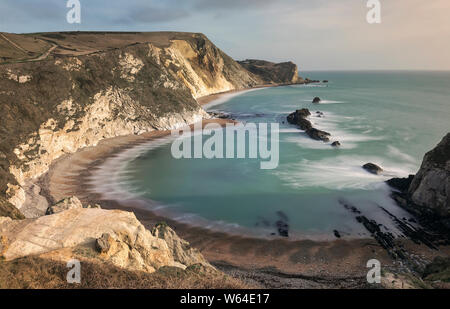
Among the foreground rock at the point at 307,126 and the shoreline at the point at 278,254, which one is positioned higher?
the foreground rock at the point at 307,126

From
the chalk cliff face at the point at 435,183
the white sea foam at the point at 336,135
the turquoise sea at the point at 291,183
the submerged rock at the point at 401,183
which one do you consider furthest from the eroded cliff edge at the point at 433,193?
the white sea foam at the point at 336,135

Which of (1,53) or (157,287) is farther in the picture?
(1,53)

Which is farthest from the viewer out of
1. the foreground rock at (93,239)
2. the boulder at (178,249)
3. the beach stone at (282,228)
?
the beach stone at (282,228)

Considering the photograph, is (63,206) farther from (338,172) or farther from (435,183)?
(338,172)

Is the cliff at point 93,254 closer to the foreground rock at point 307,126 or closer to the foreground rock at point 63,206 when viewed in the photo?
the foreground rock at point 63,206
